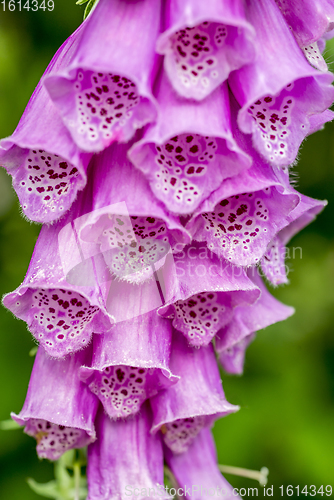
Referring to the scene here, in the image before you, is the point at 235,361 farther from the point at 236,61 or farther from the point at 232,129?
the point at 236,61

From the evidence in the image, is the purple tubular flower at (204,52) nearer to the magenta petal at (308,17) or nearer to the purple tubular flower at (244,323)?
the magenta petal at (308,17)

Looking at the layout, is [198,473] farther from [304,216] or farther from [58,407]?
[304,216]

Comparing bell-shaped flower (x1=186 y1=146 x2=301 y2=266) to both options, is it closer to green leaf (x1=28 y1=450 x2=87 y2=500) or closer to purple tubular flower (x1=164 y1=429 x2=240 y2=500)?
purple tubular flower (x1=164 y1=429 x2=240 y2=500)

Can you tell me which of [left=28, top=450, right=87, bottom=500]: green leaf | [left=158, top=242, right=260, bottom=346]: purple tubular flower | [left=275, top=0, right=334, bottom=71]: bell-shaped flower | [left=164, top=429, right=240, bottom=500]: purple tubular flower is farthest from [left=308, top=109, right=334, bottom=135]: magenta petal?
[left=28, top=450, right=87, bottom=500]: green leaf

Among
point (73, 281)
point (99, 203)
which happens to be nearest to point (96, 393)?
point (73, 281)

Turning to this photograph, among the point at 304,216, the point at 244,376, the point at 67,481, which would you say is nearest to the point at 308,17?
the point at 304,216

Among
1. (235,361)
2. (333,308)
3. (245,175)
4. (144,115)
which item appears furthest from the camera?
(333,308)

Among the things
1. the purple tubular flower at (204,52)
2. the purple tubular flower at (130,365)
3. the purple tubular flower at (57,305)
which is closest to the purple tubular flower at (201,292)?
the purple tubular flower at (130,365)
